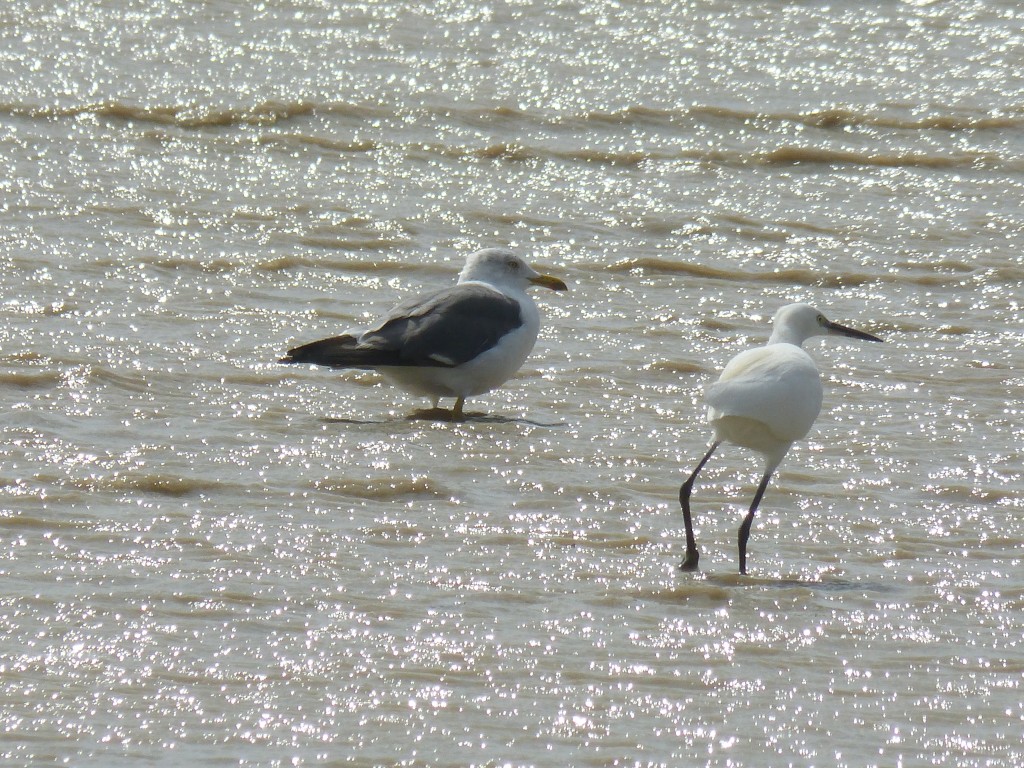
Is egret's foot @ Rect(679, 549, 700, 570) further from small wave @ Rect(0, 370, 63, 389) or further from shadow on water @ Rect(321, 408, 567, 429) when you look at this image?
small wave @ Rect(0, 370, 63, 389)

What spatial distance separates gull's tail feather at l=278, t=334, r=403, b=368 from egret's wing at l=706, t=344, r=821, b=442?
8.12 feet

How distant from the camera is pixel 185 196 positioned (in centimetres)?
1163

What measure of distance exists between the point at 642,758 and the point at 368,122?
403 inches

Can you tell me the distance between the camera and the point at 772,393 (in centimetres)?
580

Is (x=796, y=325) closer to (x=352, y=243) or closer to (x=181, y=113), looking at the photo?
(x=352, y=243)

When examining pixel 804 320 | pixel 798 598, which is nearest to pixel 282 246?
pixel 804 320

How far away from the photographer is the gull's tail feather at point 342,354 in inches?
315

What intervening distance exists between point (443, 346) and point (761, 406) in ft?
8.89

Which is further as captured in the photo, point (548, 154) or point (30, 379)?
point (548, 154)

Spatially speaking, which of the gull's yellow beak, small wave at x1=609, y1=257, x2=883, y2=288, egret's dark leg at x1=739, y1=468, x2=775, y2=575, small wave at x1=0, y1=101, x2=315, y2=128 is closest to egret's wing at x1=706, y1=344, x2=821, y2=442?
egret's dark leg at x1=739, y1=468, x2=775, y2=575

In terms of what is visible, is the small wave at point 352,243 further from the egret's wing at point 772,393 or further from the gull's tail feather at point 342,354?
the egret's wing at point 772,393

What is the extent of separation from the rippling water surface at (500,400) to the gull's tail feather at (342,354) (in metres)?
0.18

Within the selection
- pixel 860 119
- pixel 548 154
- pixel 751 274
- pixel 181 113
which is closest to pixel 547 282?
pixel 751 274

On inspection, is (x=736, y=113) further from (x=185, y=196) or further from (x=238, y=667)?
(x=238, y=667)
